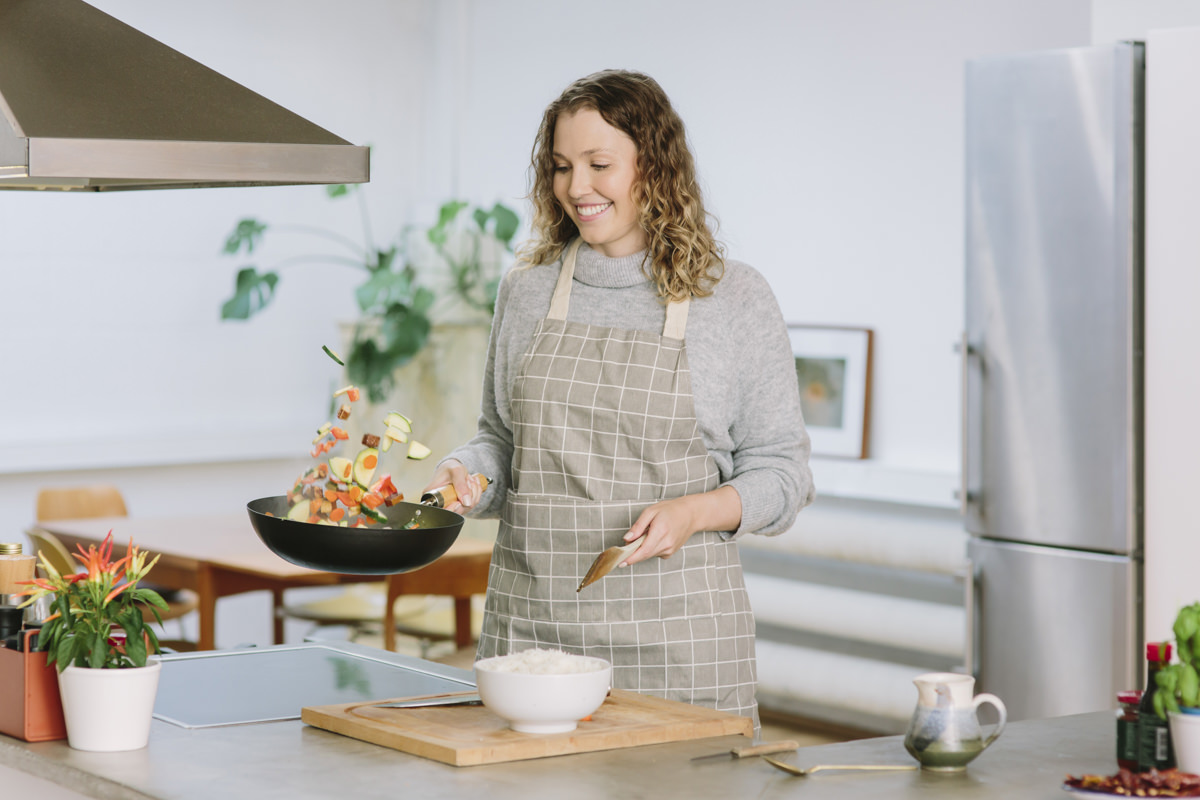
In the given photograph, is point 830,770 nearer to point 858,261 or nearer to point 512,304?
point 512,304

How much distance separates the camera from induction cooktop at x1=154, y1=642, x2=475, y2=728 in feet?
6.60

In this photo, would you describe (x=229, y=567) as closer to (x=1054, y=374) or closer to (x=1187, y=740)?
(x=1054, y=374)

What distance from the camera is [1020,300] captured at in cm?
384

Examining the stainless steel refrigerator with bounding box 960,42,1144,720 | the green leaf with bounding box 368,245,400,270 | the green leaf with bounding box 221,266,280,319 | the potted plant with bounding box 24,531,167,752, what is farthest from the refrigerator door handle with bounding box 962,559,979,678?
the green leaf with bounding box 221,266,280,319

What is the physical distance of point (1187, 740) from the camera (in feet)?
5.12

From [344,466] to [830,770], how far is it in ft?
Result: 2.71

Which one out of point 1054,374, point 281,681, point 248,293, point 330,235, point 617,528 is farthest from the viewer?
point 330,235

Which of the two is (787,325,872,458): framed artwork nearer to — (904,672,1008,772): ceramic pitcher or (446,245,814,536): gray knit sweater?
(446,245,814,536): gray knit sweater

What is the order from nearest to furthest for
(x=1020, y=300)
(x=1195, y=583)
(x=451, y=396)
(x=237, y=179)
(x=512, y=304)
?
(x=237, y=179) → (x=512, y=304) → (x=1195, y=583) → (x=1020, y=300) → (x=451, y=396)

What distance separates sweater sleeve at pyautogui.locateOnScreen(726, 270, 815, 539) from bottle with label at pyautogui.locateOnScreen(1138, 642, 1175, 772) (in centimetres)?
82

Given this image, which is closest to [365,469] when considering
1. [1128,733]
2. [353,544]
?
[353,544]

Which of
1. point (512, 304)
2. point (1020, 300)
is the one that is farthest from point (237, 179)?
point (1020, 300)

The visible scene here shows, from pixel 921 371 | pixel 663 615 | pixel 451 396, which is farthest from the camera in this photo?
pixel 451 396

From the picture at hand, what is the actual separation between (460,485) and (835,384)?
3.03 metres
